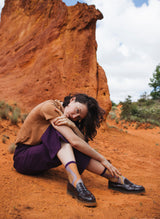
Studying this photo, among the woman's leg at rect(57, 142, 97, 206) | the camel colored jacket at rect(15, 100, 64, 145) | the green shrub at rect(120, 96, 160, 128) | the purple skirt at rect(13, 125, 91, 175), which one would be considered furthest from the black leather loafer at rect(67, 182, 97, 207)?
the green shrub at rect(120, 96, 160, 128)

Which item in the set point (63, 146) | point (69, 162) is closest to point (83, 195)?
point (69, 162)

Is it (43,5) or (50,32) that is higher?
(43,5)

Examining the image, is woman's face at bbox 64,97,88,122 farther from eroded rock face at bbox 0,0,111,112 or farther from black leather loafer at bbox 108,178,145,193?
eroded rock face at bbox 0,0,111,112

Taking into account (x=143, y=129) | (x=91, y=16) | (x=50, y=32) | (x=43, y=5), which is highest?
(x=43, y=5)

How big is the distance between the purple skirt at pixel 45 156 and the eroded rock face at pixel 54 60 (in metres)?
4.90

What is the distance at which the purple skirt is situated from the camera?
6.93 ft

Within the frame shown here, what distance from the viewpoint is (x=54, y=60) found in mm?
7762

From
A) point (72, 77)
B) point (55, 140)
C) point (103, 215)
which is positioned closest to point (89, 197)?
point (103, 215)

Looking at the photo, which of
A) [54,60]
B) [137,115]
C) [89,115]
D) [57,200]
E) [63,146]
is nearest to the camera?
[57,200]

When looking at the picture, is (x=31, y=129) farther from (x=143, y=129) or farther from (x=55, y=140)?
(x=143, y=129)

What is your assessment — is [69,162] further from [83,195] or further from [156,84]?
[156,84]

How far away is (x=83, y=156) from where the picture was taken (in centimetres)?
222

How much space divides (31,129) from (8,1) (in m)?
12.1

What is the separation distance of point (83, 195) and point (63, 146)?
56 centimetres
